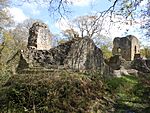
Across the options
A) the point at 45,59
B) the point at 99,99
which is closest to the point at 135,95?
the point at 99,99

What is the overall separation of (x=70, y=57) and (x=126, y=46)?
26009mm

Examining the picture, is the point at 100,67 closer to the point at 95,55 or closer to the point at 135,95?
the point at 95,55

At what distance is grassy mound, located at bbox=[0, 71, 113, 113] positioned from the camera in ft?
43.5

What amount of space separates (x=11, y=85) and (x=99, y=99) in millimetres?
4118

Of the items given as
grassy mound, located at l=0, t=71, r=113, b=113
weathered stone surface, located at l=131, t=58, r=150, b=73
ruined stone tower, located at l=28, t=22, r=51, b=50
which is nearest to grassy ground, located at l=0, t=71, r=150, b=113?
grassy mound, located at l=0, t=71, r=113, b=113

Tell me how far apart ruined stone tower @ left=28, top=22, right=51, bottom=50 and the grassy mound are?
307 inches

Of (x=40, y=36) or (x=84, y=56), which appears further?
(x=40, y=36)

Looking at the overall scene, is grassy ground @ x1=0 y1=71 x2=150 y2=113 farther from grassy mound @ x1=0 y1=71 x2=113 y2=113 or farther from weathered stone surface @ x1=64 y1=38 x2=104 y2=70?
weathered stone surface @ x1=64 y1=38 x2=104 y2=70

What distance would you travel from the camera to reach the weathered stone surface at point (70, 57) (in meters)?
18.6

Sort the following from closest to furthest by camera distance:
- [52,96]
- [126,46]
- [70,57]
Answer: [52,96] → [70,57] → [126,46]

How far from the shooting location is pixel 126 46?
43781mm

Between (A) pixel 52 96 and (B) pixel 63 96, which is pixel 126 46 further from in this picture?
(A) pixel 52 96

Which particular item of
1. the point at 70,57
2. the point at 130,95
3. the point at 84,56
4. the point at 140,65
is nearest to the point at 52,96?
the point at 130,95

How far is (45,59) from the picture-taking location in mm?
18875
